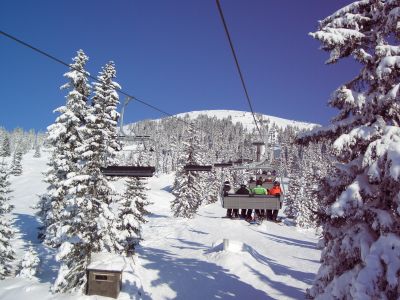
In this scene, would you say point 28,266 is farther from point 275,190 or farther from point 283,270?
point 275,190

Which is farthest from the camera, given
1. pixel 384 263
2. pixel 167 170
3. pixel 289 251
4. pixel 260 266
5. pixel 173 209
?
pixel 167 170

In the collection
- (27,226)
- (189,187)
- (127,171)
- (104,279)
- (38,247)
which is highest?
(127,171)

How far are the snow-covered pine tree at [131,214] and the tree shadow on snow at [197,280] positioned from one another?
78.3 inches

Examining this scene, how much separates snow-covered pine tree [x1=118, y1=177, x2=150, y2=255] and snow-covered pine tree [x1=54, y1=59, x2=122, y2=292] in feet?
14.7

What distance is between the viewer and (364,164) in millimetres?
7543

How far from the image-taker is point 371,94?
839 centimetres

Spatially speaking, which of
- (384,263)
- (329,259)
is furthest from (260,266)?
(384,263)

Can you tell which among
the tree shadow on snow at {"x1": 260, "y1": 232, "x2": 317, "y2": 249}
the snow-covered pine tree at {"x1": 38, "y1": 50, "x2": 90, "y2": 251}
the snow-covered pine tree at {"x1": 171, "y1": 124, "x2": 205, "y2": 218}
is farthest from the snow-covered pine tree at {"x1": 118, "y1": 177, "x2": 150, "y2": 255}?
the snow-covered pine tree at {"x1": 171, "y1": 124, "x2": 205, "y2": 218}

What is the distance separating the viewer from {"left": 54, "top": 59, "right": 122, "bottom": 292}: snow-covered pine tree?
1975 centimetres

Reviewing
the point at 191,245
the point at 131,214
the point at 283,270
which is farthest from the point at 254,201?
the point at 191,245

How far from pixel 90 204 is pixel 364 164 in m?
15.6

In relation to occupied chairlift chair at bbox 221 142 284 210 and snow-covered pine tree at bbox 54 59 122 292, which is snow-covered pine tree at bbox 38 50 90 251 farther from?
occupied chairlift chair at bbox 221 142 284 210

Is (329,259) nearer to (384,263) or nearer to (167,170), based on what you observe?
(384,263)

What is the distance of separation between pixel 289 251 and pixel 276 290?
593 inches
